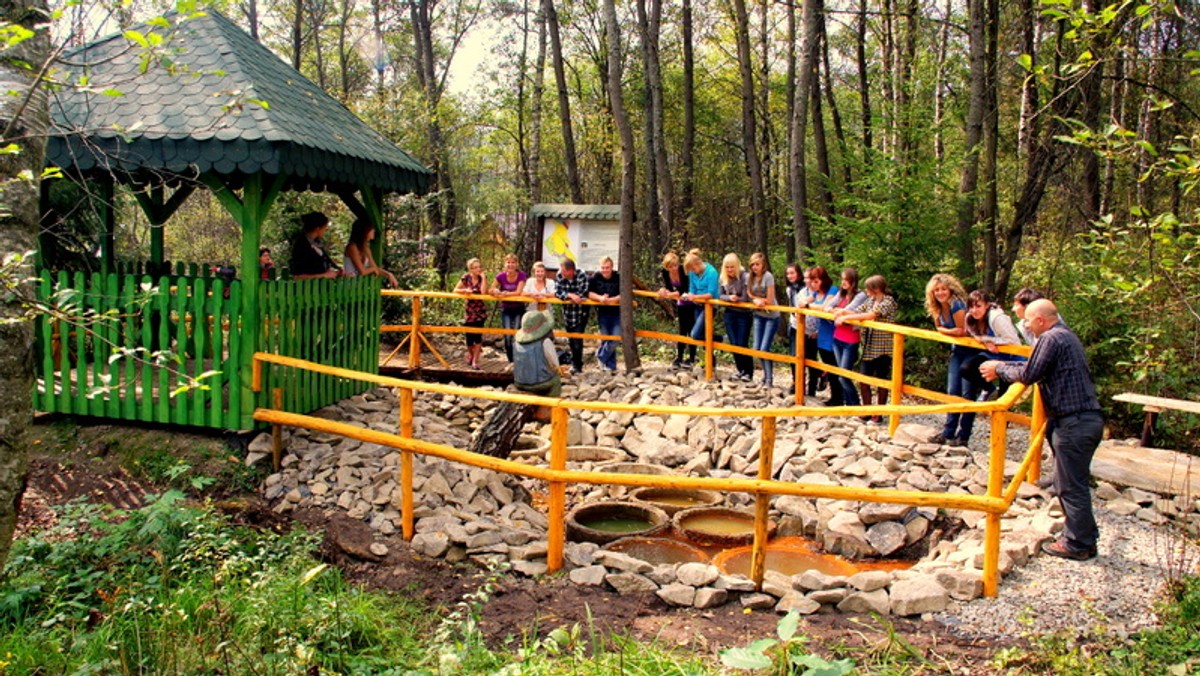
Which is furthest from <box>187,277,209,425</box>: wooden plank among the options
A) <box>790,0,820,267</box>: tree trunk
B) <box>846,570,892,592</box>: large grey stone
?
<box>790,0,820,267</box>: tree trunk

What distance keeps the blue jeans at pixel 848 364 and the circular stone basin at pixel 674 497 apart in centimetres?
164

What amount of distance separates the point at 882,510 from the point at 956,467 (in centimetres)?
86

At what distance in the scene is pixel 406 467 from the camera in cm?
614

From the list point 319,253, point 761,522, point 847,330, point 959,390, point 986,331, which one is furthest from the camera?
point 847,330

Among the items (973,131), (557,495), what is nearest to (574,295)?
(557,495)

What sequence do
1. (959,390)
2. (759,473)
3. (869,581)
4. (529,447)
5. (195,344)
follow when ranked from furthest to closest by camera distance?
(529,447) < (959,390) < (195,344) < (759,473) < (869,581)

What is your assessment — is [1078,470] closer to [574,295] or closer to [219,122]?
[574,295]

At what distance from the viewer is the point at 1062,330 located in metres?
5.31

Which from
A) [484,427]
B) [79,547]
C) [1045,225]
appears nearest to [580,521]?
[484,427]

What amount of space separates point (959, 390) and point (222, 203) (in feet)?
20.3

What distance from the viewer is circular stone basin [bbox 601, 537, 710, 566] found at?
6.51m

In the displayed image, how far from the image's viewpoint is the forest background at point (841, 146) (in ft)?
28.5

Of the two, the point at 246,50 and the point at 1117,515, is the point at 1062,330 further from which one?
the point at 246,50

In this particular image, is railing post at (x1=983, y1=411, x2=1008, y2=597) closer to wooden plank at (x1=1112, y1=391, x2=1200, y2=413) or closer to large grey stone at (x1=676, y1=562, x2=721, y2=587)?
large grey stone at (x1=676, y1=562, x2=721, y2=587)
